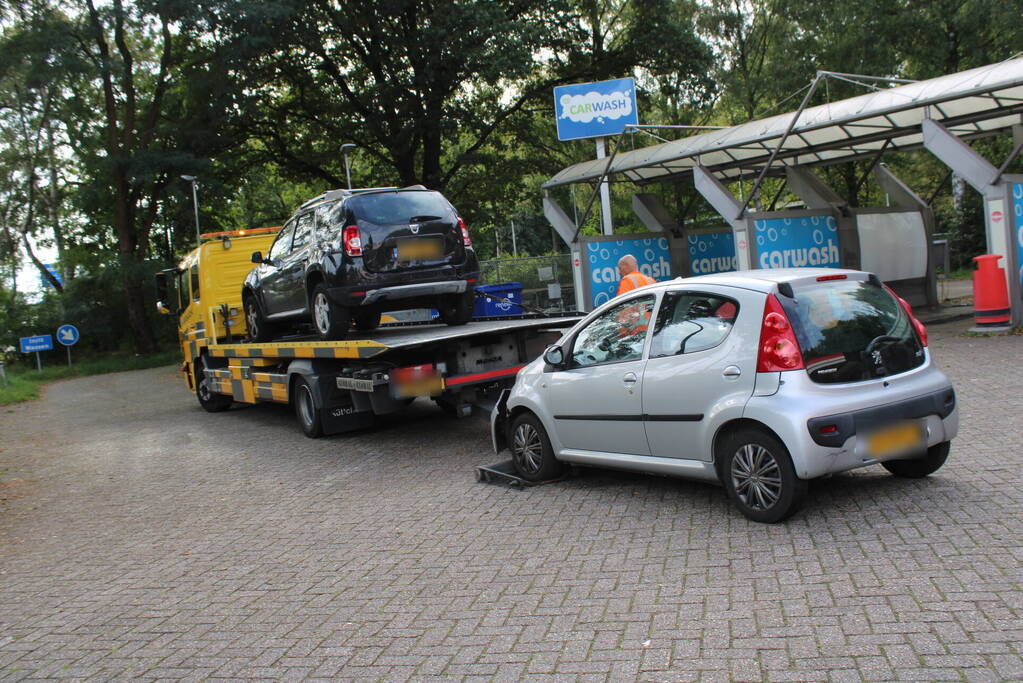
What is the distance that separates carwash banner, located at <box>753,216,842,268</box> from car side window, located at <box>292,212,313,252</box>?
30.2 ft

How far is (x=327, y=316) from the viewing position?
1004 cm

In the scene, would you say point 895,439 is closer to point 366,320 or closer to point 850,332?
point 850,332

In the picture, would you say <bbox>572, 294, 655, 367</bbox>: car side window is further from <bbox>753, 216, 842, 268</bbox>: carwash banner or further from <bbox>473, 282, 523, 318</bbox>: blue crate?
<bbox>753, 216, 842, 268</bbox>: carwash banner

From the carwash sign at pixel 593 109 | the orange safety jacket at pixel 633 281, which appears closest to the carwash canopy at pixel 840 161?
the carwash sign at pixel 593 109

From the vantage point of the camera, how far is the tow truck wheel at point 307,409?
10391mm

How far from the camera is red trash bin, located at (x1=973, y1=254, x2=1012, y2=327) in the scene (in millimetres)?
13023

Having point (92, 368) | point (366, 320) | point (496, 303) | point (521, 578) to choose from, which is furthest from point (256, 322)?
point (92, 368)

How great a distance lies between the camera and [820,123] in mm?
14648

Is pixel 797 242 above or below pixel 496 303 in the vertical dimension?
above

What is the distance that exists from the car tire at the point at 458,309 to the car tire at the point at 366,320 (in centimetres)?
78

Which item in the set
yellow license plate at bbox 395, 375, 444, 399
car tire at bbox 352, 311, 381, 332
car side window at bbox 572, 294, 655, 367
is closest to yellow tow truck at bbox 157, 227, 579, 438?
yellow license plate at bbox 395, 375, 444, 399

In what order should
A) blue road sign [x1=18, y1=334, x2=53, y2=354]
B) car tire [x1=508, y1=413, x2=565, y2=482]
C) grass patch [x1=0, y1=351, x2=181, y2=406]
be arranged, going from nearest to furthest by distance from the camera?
car tire [x1=508, y1=413, x2=565, y2=482], grass patch [x1=0, y1=351, x2=181, y2=406], blue road sign [x1=18, y1=334, x2=53, y2=354]

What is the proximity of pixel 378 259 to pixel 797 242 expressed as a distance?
35.1 ft

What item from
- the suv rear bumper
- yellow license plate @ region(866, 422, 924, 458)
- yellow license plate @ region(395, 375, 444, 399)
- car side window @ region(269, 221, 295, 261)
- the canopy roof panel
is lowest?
yellow license plate @ region(866, 422, 924, 458)
